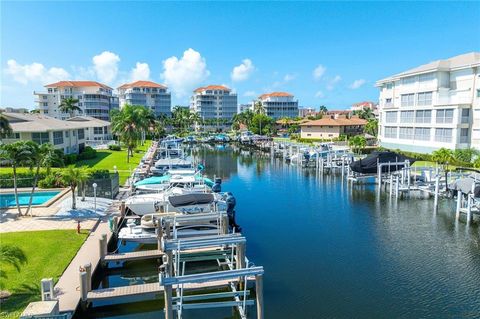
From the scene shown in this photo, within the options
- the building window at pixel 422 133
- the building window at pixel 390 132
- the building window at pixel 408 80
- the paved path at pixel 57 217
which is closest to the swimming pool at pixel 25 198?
the paved path at pixel 57 217

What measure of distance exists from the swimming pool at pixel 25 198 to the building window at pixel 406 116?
174 ft

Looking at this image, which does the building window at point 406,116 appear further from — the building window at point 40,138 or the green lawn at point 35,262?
the green lawn at point 35,262

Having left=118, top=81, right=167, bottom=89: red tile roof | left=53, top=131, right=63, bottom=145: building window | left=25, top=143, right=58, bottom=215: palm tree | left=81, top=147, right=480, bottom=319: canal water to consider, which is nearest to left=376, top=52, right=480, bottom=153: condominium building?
left=81, top=147, right=480, bottom=319: canal water

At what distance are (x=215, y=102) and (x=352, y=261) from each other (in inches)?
6353

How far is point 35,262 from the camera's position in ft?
54.0

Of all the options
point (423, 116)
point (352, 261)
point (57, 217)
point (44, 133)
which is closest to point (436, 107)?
point (423, 116)

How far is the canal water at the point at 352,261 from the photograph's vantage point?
14.6 m

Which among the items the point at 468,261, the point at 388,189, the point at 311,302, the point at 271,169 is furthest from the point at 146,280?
the point at 271,169

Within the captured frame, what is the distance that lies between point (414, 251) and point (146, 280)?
48.1ft

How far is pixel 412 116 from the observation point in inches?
2322

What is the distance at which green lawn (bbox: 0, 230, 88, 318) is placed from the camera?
1334 centimetres

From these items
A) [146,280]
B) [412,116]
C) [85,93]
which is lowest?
[146,280]

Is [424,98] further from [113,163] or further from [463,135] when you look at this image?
[113,163]

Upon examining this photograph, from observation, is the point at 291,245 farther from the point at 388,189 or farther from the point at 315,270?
the point at 388,189
